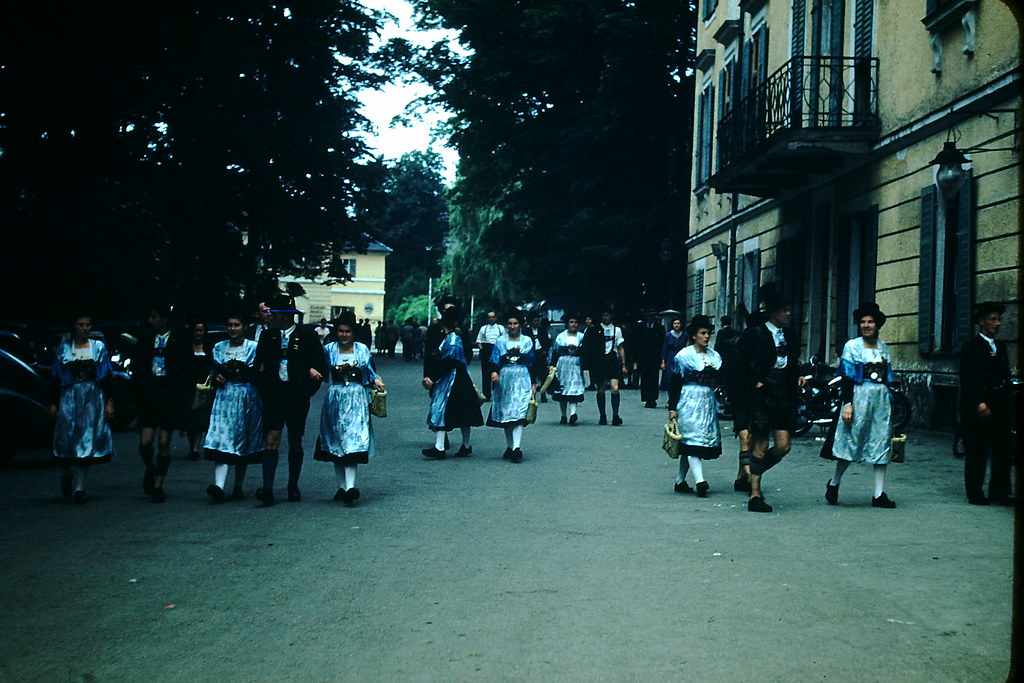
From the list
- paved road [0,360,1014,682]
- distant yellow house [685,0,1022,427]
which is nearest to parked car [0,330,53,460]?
paved road [0,360,1014,682]

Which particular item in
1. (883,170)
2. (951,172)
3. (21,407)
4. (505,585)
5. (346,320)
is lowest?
(505,585)

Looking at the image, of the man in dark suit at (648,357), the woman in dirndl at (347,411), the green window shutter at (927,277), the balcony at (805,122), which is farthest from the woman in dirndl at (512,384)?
the man in dark suit at (648,357)

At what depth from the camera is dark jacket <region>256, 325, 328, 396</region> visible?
11.2 m

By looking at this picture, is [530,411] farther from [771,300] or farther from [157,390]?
[157,390]

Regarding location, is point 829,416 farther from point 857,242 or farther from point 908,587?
point 908,587

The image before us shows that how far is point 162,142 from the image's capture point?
2528cm

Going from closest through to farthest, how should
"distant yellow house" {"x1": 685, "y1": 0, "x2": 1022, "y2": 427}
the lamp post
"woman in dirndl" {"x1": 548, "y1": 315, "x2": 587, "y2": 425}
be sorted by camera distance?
the lamp post
"distant yellow house" {"x1": 685, "y1": 0, "x2": 1022, "y2": 427}
"woman in dirndl" {"x1": 548, "y1": 315, "x2": 587, "y2": 425}

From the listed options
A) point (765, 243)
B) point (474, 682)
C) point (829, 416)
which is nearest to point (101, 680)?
point (474, 682)

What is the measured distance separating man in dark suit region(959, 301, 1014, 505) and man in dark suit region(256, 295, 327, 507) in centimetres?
523

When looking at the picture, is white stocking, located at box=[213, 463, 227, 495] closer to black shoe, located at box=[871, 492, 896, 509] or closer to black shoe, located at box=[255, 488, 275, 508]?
black shoe, located at box=[255, 488, 275, 508]

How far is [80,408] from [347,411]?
2.17 metres

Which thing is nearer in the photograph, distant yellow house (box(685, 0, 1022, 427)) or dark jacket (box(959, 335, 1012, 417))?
dark jacket (box(959, 335, 1012, 417))

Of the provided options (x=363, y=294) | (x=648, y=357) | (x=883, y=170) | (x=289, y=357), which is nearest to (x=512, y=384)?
(x=289, y=357)

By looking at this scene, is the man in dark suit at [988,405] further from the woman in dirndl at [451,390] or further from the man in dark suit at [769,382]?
the woman in dirndl at [451,390]
